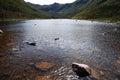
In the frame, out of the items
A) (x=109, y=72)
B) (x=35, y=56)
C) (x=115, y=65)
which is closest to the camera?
(x=109, y=72)

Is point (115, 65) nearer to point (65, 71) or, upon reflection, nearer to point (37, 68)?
point (65, 71)

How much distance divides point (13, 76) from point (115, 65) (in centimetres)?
1477

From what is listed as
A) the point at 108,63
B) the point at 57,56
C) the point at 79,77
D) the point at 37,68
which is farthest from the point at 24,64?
the point at 108,63

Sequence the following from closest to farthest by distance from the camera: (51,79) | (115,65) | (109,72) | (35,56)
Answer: (51,79), (109,72), (115,65), (35,56)

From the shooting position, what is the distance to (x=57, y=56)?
27.1 m

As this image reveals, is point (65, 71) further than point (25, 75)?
Yes

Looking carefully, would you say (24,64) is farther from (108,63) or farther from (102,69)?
(108,63)

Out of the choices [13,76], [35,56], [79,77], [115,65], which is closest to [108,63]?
[115,65]

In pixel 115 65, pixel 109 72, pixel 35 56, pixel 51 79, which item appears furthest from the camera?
pixel 35 56

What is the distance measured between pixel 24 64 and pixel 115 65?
45.4 ft

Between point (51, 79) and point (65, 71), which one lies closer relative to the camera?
point (51, 79)

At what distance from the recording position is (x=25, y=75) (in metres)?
18.8

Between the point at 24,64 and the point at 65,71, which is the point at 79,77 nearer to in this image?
the point at 65,71

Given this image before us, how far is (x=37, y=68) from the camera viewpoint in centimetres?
2125
